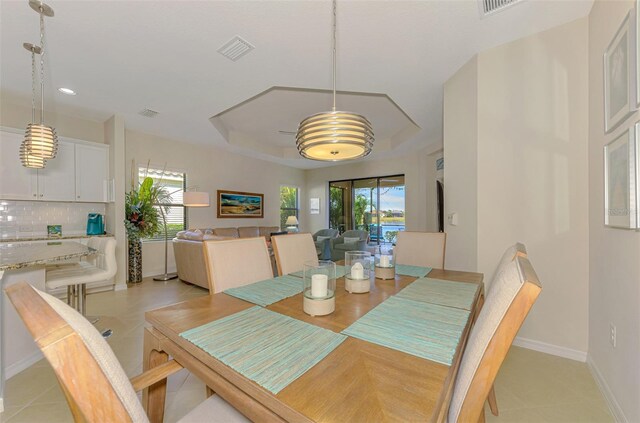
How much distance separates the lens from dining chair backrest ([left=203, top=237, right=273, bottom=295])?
5.15ft

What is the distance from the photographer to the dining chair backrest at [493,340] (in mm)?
667

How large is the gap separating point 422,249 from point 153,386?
2.09 meters

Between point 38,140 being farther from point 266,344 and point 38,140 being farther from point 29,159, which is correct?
point 266,344

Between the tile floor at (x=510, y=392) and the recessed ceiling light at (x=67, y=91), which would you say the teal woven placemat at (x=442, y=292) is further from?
the recessed ceiling light at (x=67, y=91)

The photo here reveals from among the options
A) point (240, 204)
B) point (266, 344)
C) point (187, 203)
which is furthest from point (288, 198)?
point (266, 344)

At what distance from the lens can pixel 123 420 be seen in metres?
0.58

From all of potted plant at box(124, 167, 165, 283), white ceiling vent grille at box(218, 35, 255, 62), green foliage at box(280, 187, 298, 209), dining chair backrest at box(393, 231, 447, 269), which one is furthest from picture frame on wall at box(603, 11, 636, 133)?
green foliage at box(280, 187, 298, 209)

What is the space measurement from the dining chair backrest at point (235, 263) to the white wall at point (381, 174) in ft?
16.5

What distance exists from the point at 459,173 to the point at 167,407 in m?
3.05

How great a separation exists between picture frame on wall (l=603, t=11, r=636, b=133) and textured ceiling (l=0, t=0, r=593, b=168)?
644mm

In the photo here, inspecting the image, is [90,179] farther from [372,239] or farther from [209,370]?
[372,239]

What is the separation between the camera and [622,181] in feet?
4.84

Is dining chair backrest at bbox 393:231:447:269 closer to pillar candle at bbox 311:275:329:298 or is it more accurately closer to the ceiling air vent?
pillar candle at bbox 311:275:329:298

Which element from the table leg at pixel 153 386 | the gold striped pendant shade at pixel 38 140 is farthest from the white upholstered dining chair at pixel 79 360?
the gold striped pendant shade at pixel 38 140
